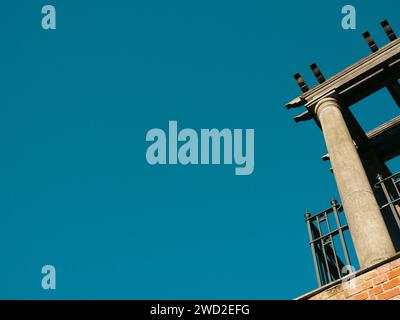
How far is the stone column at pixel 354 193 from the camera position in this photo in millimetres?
5992

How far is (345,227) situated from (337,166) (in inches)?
38.2

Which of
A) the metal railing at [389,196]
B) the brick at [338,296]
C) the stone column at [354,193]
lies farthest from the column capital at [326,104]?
the brick at [338,296]

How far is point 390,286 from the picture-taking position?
17.4ft

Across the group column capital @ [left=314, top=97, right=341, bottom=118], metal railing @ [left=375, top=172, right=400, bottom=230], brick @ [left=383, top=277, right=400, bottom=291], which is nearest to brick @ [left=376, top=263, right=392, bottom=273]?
brick @ [left=383, top=277, right=400, bottom=291]

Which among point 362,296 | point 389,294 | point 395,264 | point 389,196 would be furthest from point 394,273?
point 389,196

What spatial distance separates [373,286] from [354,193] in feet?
5.48

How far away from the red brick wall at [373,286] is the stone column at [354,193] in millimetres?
251

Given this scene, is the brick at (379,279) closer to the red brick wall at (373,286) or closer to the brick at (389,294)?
the red brick wall at (373,286)

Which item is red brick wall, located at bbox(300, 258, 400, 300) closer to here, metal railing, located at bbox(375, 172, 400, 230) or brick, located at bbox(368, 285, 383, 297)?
brick, located at bbox(368, 285, 383, 297)

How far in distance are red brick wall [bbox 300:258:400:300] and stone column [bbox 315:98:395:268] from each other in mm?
251

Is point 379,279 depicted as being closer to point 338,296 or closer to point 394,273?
point 394,273
